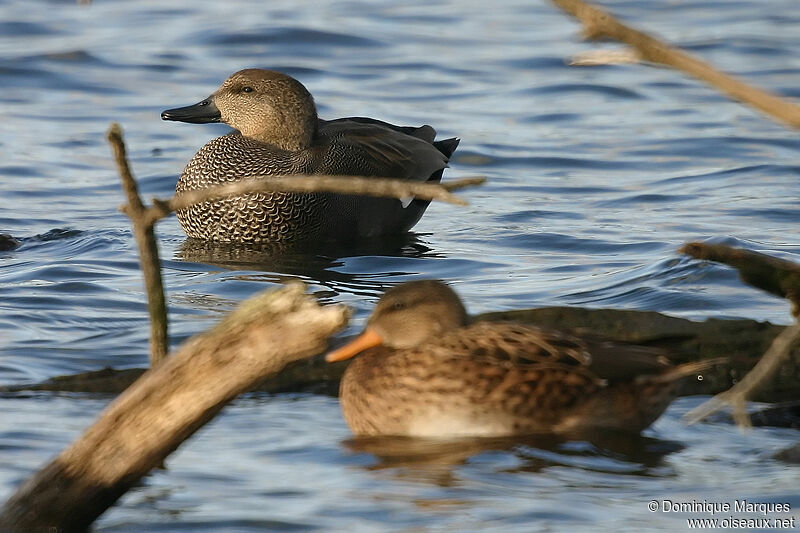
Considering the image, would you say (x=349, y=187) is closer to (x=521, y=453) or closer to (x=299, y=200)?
(x=521, y=453)

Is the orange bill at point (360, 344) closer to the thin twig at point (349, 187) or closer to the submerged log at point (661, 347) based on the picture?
the submerged log at point (661, 347)

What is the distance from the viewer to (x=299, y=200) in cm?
973

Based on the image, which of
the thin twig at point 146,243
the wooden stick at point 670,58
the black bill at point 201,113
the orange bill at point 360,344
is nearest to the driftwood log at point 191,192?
the thin twig at point 146,243

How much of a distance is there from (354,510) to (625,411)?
4.49 ft

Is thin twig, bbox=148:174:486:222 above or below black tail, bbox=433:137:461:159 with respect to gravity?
above

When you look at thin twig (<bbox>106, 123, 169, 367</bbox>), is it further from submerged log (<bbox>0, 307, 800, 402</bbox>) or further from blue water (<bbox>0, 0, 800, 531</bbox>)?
submerged log (<bbox>0, 307, 800, 402</bbox>)

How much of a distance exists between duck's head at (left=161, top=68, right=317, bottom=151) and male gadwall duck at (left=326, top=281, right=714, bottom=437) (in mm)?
4455

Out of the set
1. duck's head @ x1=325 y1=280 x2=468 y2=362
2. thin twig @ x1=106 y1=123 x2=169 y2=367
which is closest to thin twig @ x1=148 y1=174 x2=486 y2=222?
thin twig @ x1=106 y1=123 x2=169 y2=367

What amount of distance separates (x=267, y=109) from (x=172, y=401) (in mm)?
6154

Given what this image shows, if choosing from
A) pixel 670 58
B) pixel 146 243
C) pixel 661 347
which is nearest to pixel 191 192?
pixel 146 243

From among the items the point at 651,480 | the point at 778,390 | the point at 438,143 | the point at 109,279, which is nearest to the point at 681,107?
the point at 438,143

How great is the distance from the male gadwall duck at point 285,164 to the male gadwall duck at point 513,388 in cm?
402

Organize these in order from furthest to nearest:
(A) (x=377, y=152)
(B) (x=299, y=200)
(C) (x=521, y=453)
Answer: (A) (x=377, y=152)
(B) (x=299, y=200)
(C) (x=521, y=453)

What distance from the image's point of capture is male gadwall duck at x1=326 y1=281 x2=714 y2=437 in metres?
5.73
